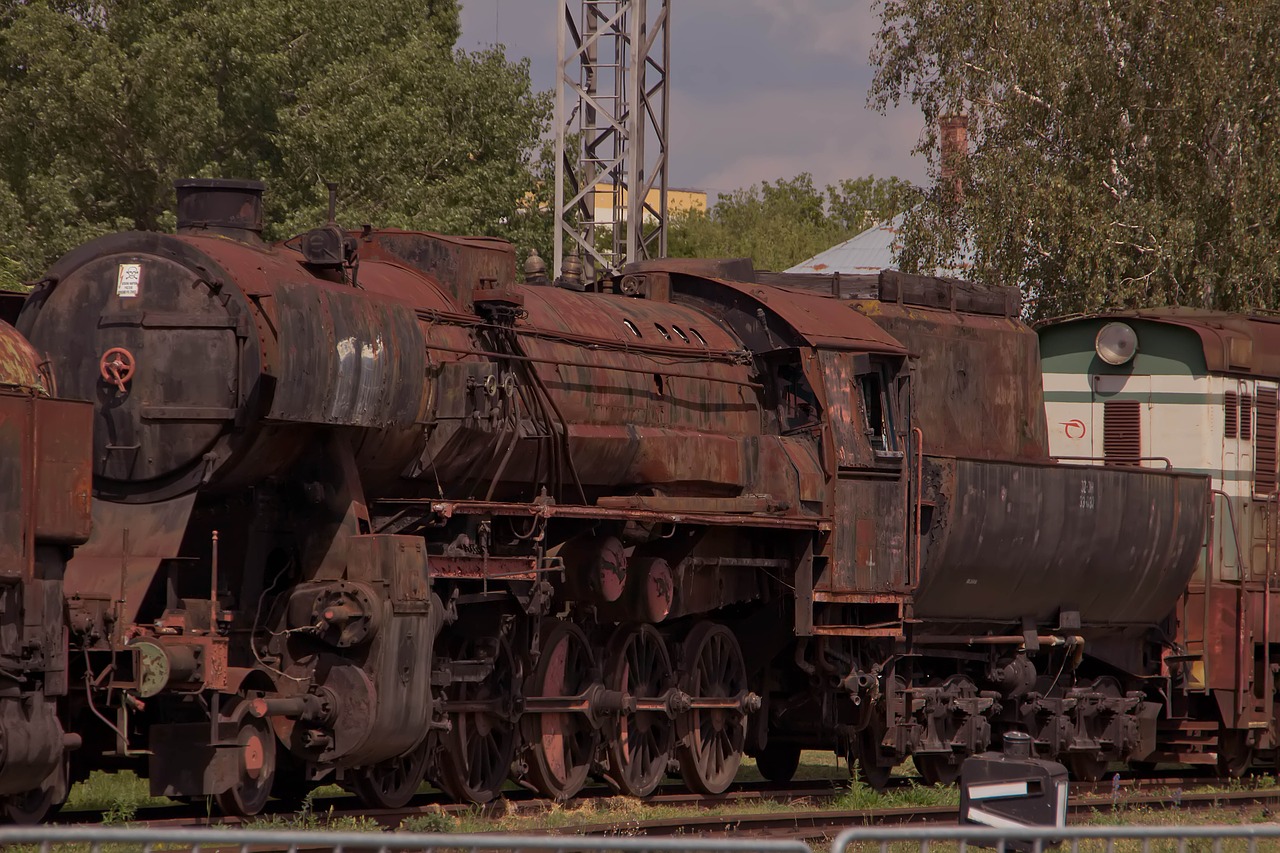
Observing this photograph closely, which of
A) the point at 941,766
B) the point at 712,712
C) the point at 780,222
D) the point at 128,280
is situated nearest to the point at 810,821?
the point at 712,712

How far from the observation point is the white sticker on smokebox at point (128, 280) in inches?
456

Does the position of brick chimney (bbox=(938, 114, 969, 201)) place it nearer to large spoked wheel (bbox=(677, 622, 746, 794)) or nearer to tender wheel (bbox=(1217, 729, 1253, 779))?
tender wheel (bbox=(1217, 729, 1253, 779))

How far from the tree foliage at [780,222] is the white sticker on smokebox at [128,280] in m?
63.6

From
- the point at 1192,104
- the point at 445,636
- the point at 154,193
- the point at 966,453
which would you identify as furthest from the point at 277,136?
the point at 445,636

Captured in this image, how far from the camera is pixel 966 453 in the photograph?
18.1m

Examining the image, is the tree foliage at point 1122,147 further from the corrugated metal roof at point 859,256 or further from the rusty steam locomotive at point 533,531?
the corrugated metal roof at point 859,256

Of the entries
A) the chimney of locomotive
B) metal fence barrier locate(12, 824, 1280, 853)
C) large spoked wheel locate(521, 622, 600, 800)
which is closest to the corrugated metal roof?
large spoked wheel locate(521, 622, 600, 800)

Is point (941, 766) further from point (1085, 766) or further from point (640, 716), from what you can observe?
point (640, 716)

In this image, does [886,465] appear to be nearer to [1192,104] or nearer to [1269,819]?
[1269,819]

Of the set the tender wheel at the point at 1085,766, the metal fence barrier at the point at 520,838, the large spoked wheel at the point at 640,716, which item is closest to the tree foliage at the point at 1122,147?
the tender wheel at the point at 1085,766

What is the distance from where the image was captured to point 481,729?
13.9 meters

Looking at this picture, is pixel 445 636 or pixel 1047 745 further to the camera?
pixel 1047 745

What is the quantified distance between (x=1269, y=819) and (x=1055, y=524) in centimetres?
363

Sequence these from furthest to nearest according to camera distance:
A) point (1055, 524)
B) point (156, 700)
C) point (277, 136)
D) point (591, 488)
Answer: point (277, 136)
point (1055, 524)
point (591, 488)
point (156, 700)
